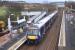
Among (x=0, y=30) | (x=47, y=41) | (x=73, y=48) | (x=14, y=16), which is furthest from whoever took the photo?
(x=14, y=16)

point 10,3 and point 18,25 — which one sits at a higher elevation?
point 10,3

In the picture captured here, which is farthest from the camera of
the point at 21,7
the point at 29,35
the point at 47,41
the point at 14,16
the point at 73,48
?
the point at 21,7

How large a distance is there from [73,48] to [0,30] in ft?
29.8

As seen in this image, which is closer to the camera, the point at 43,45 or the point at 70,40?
the point at 70,40

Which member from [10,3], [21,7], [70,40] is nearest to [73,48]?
[70,40]

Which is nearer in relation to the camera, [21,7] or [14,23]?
[14,23]

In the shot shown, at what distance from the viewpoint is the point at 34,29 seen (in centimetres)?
1450

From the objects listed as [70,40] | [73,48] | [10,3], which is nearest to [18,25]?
[10,3]

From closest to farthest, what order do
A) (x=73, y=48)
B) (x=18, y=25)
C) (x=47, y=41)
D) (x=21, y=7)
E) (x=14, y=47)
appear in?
(x=73, y=48) → (x=14, y=47) → (x=47, y=41) → (x=18, y=25) → (x=21, y=7)

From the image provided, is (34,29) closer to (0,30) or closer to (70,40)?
(70,40)

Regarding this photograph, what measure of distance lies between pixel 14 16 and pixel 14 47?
1276cm

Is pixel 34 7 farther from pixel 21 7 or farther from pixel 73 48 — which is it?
pixel 73 48

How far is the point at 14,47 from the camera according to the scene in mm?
11922

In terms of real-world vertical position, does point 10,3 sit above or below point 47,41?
above
